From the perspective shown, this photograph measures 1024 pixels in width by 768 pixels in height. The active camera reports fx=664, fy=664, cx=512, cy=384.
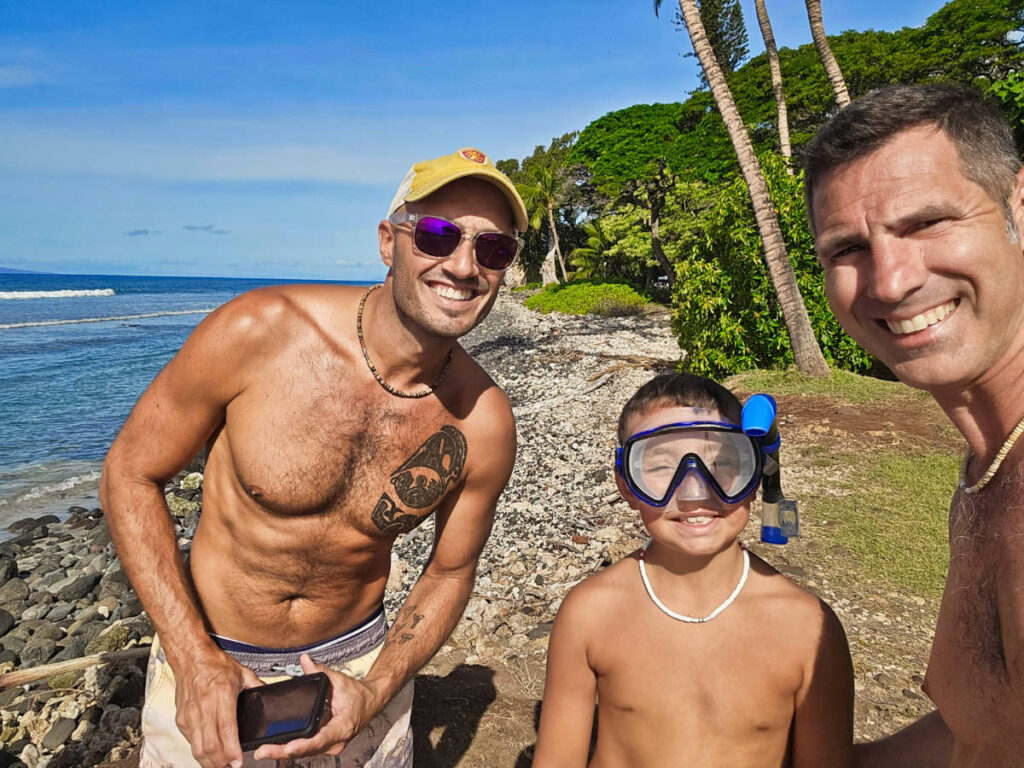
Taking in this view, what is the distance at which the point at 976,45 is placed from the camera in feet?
73.0

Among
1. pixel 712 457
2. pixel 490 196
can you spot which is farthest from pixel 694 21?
pixel 712 457

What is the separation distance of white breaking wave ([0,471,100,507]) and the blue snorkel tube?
13.9 meters

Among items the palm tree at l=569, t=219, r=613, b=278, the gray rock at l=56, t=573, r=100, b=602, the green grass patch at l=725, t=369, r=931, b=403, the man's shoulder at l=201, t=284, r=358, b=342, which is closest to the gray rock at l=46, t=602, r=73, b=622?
the gray rock at l=56, t=573, r=100, b=602

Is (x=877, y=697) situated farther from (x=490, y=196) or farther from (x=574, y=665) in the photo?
(x=490, y=196)

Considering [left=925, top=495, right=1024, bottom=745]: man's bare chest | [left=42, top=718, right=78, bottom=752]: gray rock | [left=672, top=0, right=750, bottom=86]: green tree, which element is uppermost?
[left=672, top=0, right=750, bottom=86]: green tree

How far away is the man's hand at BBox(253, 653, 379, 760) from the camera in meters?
2.13

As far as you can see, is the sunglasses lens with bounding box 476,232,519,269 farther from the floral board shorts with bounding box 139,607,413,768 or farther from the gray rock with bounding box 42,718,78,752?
the gray rock with bounding box 42,718,78,752

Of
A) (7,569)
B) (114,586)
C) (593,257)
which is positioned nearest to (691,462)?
(114,586)

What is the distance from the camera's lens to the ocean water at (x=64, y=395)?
512 inches

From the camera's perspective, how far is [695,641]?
223cm

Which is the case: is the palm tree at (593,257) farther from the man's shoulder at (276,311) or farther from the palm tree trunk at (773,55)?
the man's shoulder at (276,311)

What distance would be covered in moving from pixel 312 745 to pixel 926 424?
30.3 ft

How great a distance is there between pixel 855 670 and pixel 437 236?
3707mm

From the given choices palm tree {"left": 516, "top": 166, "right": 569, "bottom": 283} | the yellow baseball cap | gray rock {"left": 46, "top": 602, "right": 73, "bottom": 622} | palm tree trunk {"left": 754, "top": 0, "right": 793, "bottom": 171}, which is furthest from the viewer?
palm tree {"left": 516, "top": 166, "right": 569, "bottom": 283}
